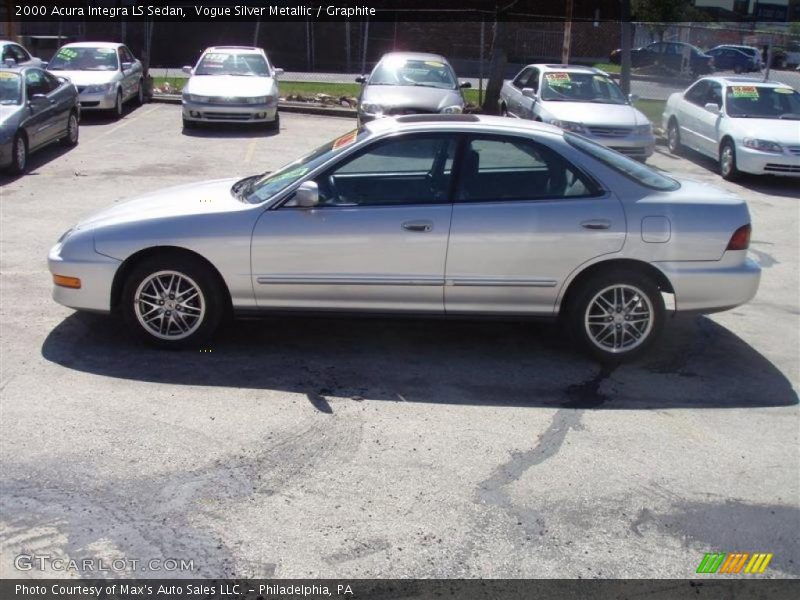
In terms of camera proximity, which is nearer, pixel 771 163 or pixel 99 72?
pixel 771 163

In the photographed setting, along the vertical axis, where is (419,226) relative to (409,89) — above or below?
below

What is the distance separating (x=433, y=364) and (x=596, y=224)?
140 cm

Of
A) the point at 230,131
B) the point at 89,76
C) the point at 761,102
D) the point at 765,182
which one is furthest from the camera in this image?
the point at 89,76

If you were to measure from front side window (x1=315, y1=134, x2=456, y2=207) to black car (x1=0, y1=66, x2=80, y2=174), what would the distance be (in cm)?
784

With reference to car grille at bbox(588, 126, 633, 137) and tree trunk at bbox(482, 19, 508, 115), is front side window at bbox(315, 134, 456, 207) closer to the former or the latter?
car grille at bbox(588, 126, 633, 137)

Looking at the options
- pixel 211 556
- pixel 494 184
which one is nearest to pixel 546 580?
pixel 211 556

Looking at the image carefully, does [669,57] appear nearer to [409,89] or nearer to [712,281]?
[409,89]

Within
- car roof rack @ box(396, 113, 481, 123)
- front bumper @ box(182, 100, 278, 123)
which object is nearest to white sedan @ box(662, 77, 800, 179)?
front bumper @ box(182, 100, 278, 123)

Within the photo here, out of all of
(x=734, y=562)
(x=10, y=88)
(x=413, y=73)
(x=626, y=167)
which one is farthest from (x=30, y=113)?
(x=734, y=562)

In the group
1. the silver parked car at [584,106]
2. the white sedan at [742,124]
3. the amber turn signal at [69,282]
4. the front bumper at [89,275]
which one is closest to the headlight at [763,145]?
the white sedan at [742,124]

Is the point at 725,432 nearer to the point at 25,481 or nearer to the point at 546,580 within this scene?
the point at 546,580

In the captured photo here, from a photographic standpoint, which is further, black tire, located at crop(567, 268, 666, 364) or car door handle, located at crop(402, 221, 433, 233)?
black tire, located at crop(567, 268, 666, 364)

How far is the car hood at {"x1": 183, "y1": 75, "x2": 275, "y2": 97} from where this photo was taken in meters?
17.6

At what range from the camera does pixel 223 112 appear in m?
17.4
